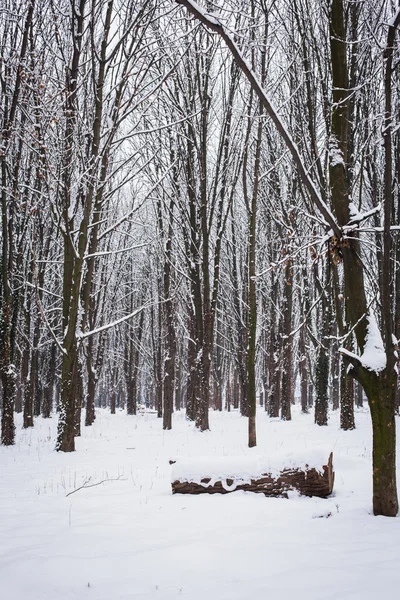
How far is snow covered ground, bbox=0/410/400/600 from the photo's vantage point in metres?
2.45

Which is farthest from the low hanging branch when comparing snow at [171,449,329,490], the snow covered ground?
the snow covered ground

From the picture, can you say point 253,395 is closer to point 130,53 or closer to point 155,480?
point 155,480

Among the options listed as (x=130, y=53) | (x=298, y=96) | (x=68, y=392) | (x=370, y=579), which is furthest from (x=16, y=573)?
(x=298, y=96)

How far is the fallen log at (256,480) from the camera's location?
444 cm

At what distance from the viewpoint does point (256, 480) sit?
15.2 ft

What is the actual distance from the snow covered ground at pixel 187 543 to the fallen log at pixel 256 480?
12cm

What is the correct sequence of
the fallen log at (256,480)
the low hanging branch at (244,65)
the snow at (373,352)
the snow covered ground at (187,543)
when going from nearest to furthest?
the snow covered ground at (187,543) < the low hanging branch at (244,65) < the snow at (373,352) < the fallen log at (256,480)

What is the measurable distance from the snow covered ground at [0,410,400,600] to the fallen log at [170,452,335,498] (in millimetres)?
121

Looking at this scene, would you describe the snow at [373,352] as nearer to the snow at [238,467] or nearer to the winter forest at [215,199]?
the winter forest at [215,199]

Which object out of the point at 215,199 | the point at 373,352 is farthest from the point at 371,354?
the point at 215,199

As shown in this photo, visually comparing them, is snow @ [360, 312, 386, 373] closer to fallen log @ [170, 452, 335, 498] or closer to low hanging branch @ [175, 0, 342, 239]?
low hanging branch @ [175, 0, 342, 239]

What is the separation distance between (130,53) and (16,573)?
8723mm

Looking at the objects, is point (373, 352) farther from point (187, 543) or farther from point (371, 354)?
point (187, 543)

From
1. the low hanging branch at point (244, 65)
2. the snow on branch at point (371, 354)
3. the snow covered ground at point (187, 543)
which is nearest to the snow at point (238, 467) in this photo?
the snow covered ground at point (187, 543)
